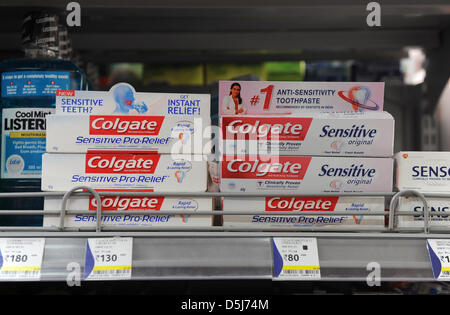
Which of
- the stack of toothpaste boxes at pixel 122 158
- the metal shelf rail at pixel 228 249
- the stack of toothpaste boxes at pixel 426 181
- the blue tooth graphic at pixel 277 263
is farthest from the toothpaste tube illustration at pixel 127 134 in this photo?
the stack of toothpaste boxes at pixel 426 181

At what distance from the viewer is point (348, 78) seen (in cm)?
209

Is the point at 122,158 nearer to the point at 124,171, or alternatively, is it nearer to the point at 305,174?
the point at 124,171

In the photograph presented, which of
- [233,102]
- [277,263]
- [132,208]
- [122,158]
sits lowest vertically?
[277,263]

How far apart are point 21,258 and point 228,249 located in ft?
1.32

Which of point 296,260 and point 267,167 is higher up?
point 267,167

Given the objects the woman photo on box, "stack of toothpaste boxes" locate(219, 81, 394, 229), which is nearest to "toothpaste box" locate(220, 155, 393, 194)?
"stack of toothpaste boxes" locate(219, 81, 394, 229)

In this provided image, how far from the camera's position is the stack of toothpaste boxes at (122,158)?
0.96 meters

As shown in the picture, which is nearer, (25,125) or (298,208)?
(298,208)

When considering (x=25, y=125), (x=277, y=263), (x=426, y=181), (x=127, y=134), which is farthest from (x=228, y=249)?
(x=25, y=125)

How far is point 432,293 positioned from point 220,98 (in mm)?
805

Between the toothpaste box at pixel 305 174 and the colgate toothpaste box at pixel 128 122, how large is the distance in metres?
0.09

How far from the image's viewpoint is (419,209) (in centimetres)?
97

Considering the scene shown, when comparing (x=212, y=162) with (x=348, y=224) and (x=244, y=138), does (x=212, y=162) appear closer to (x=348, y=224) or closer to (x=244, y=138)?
(x=244, y=138)
